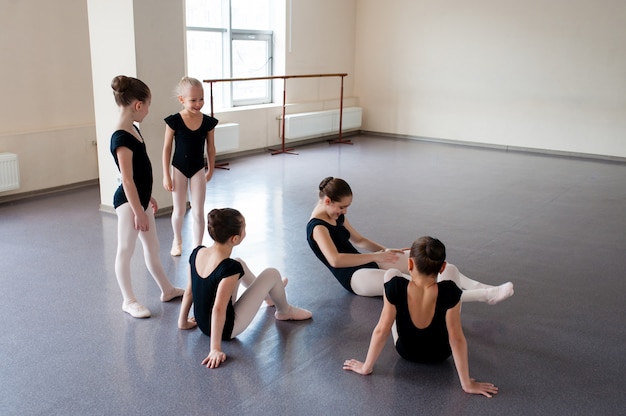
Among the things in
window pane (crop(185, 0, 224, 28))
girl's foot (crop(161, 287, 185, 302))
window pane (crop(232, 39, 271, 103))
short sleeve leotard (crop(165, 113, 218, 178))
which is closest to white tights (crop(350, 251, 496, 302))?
girl's foot (crop(161, 287, 185, 302))

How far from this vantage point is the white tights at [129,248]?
117 inches

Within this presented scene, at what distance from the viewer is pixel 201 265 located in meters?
2.69

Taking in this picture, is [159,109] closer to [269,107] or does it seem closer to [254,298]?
[254,298]

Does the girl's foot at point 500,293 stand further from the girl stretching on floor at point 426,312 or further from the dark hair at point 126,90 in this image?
the dark hair at point 126,90

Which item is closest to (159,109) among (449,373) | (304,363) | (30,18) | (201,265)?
(30,18)

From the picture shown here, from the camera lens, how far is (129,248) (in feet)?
9.89

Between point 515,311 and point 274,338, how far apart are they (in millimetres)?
1305

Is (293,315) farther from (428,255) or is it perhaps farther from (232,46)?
(232,46)

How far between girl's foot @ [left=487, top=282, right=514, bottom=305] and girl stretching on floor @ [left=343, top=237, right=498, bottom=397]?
583 millimetres

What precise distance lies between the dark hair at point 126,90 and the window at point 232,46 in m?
4.46

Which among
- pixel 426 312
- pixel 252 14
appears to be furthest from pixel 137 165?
pixel 252 14

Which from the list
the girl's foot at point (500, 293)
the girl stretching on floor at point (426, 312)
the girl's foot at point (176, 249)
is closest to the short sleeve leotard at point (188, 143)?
the girl's foot at point (176, 249)

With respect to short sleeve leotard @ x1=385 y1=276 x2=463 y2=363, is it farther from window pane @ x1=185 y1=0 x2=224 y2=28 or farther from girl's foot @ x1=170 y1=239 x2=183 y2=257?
window pane @ x1=185 y1=0 x2=224 y2=28

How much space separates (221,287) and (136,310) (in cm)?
75
